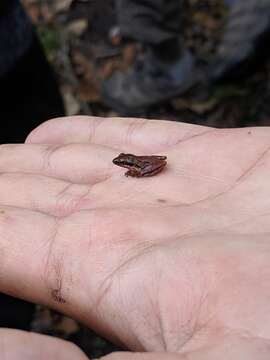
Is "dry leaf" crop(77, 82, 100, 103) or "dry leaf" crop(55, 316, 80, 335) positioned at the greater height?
"dry leaf" crop(77, 82, 100, 103)

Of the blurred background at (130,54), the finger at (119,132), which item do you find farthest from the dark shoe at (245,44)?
the finger at (119,132)

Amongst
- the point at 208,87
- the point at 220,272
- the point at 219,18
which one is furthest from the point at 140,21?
the point at 220,272

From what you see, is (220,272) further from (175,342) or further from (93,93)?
(93,93)

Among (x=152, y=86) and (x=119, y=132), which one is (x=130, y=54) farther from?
(x=119, y=132)

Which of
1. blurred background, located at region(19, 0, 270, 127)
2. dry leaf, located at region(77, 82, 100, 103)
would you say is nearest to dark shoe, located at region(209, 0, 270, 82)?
blurred background, located at region(19, 0, 270, 127)

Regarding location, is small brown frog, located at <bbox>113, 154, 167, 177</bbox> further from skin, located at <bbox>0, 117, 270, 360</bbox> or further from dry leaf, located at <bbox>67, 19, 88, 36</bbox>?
dry leaf, located at <bbox>67, 19, 88, 36</bbox>
